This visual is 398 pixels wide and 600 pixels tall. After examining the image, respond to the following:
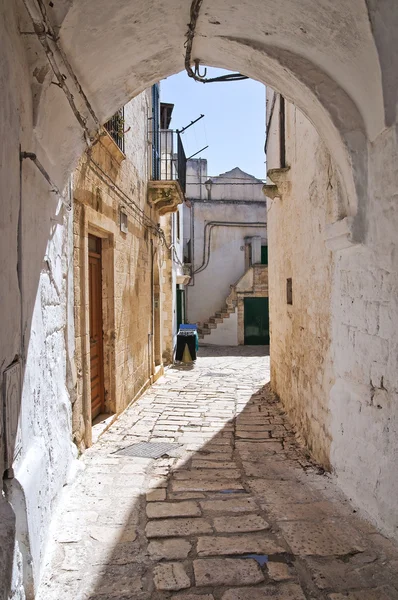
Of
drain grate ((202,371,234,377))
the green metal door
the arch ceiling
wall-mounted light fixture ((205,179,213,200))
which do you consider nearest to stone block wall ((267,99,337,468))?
the arch ceiling

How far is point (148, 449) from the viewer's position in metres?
4.77

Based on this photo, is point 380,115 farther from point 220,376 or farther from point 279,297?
point 220,376

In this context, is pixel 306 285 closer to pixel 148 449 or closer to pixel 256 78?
pixel 256 78

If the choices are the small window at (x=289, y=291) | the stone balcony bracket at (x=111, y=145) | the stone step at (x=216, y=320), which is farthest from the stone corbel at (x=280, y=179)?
the stone step at (x=216, y=320)

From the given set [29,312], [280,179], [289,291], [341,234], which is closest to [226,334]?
[289,291]

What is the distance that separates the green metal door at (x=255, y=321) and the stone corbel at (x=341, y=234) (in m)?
15.2

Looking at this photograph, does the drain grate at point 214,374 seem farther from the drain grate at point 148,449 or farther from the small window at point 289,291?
the drain grate at point 148,449

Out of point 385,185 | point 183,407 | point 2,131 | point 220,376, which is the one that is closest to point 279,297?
point 183,407

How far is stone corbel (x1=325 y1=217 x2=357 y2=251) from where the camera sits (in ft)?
10.1

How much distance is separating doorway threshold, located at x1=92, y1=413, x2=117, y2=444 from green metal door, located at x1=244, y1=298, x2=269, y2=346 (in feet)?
44.1

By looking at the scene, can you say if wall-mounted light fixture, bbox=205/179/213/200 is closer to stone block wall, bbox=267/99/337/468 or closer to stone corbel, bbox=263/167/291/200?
stone block wall, bbox=267/99/337/468

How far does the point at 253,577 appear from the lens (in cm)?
234

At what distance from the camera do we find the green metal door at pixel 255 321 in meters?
18.8

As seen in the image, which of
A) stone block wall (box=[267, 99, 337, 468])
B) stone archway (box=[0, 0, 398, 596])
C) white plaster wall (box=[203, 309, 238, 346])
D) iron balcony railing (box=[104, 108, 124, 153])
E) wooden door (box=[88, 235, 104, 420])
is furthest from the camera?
white plaster wall (box=[203, 309, 238, 346])
